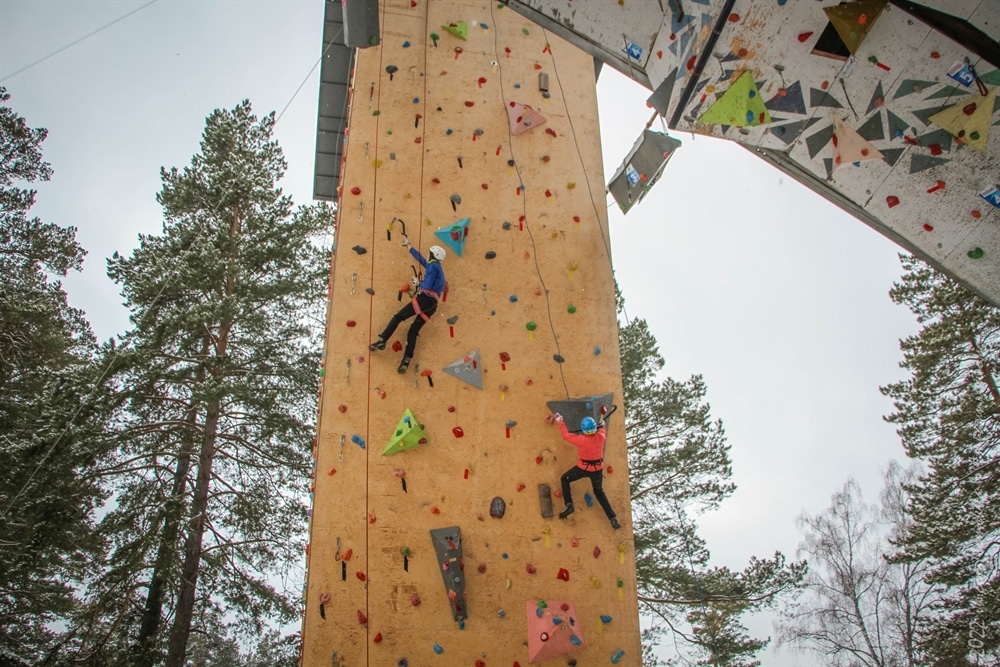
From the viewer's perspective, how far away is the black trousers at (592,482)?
5941 mm

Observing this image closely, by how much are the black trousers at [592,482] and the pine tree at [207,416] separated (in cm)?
496

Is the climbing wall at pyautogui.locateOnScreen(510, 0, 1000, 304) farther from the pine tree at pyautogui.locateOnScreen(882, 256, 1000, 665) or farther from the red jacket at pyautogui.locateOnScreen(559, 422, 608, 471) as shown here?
the pine tree at pyautogui.locateOnScreen(882, 256, 1000, 665)

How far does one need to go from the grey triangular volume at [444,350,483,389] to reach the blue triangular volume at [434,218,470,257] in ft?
4.00

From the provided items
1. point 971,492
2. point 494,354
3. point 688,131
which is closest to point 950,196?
point 688,131

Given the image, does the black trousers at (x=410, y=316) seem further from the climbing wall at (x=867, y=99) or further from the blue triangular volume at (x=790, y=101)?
the blue triangular volume at (x=790, y=101)

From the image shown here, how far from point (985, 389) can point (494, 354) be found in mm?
8643

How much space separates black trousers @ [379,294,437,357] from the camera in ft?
20.2

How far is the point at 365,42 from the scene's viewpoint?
673 centimetres

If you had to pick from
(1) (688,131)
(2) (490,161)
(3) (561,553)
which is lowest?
(3) (561,553)

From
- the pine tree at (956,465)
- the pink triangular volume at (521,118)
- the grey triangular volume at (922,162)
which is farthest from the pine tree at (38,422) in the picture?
the pine tree at (956,465)

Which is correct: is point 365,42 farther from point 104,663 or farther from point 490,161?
point 104,663

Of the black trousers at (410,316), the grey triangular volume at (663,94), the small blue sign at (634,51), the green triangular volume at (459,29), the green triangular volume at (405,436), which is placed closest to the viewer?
the grey triangular volume at (663,94)

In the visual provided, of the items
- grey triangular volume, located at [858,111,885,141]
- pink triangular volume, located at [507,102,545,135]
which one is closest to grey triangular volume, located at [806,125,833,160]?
grey triangular volume, located at [858,111,885,141]

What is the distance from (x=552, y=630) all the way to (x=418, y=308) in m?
3.08
